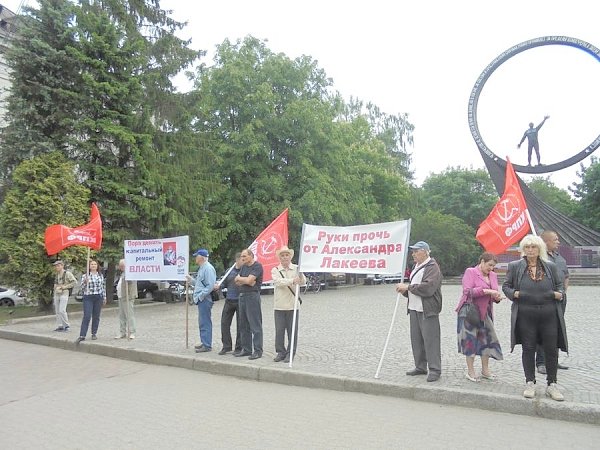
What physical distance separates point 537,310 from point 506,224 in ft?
7.65

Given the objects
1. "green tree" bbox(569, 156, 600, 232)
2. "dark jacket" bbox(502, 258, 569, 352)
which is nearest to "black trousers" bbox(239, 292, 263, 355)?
"dark jacket" bbox(502, 258, 569, 352)

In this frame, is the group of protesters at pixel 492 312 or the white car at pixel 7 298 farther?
the white car at pixel 7 298

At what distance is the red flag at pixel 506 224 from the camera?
770 cm

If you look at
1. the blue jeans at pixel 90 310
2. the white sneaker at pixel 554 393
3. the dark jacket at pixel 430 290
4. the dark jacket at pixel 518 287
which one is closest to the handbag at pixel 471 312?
the dark jacket at pixel 430 290

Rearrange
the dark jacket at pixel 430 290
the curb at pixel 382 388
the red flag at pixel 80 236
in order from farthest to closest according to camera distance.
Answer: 1. the red flag at pixel 80 236
2. the dark jacket at pixel 430 290
3. the curb at pixel 382 388

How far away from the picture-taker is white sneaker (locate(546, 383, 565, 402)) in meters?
5.73

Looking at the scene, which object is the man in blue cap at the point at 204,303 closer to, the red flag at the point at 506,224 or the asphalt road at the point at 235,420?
the asphalt road at the point at 235,420

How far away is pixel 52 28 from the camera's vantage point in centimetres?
1966

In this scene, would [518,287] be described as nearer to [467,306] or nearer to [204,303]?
[467,306]

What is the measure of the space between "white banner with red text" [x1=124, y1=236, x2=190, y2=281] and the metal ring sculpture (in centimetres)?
2087

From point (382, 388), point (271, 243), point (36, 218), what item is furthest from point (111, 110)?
point (382, 388)

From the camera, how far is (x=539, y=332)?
5.88 metres

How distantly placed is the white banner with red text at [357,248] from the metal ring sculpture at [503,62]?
68.5 ft

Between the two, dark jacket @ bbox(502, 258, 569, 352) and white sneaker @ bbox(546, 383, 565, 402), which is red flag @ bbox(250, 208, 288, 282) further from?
white sneaker @ bbox(546, 383, 565, 402)
